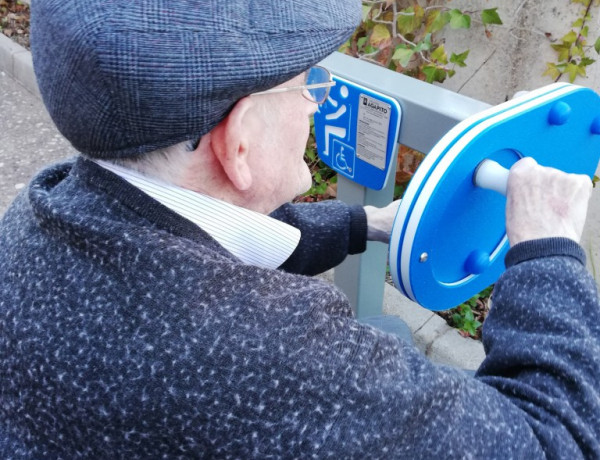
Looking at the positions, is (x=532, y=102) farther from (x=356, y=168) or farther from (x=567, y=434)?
(x=567, y=434)

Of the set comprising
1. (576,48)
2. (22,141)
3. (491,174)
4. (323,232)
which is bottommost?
(22,141)

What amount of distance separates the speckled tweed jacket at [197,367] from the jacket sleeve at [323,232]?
661 mm

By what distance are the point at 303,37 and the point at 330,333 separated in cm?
42

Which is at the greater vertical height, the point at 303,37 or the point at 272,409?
the point at 303,37

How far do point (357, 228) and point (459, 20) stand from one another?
1247 millimetres

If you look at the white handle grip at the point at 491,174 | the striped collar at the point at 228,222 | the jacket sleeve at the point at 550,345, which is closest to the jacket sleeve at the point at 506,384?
the jacket sleeve at the point at 550,345

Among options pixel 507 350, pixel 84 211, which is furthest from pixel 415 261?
pixel 84 211

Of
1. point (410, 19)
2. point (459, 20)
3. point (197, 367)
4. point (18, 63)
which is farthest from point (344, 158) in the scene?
point (18, 63)

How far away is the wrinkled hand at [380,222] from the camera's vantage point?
165 centimetres

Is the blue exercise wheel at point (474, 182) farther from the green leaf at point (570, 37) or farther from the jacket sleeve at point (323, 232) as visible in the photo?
the green leaf at point (570, 37)

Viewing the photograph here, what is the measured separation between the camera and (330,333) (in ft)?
2.96

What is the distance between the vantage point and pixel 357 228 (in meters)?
1.66

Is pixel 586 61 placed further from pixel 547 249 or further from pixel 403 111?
pixel 547 249

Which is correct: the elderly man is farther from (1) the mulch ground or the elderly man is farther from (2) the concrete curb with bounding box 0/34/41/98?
(1) the mulch ground
